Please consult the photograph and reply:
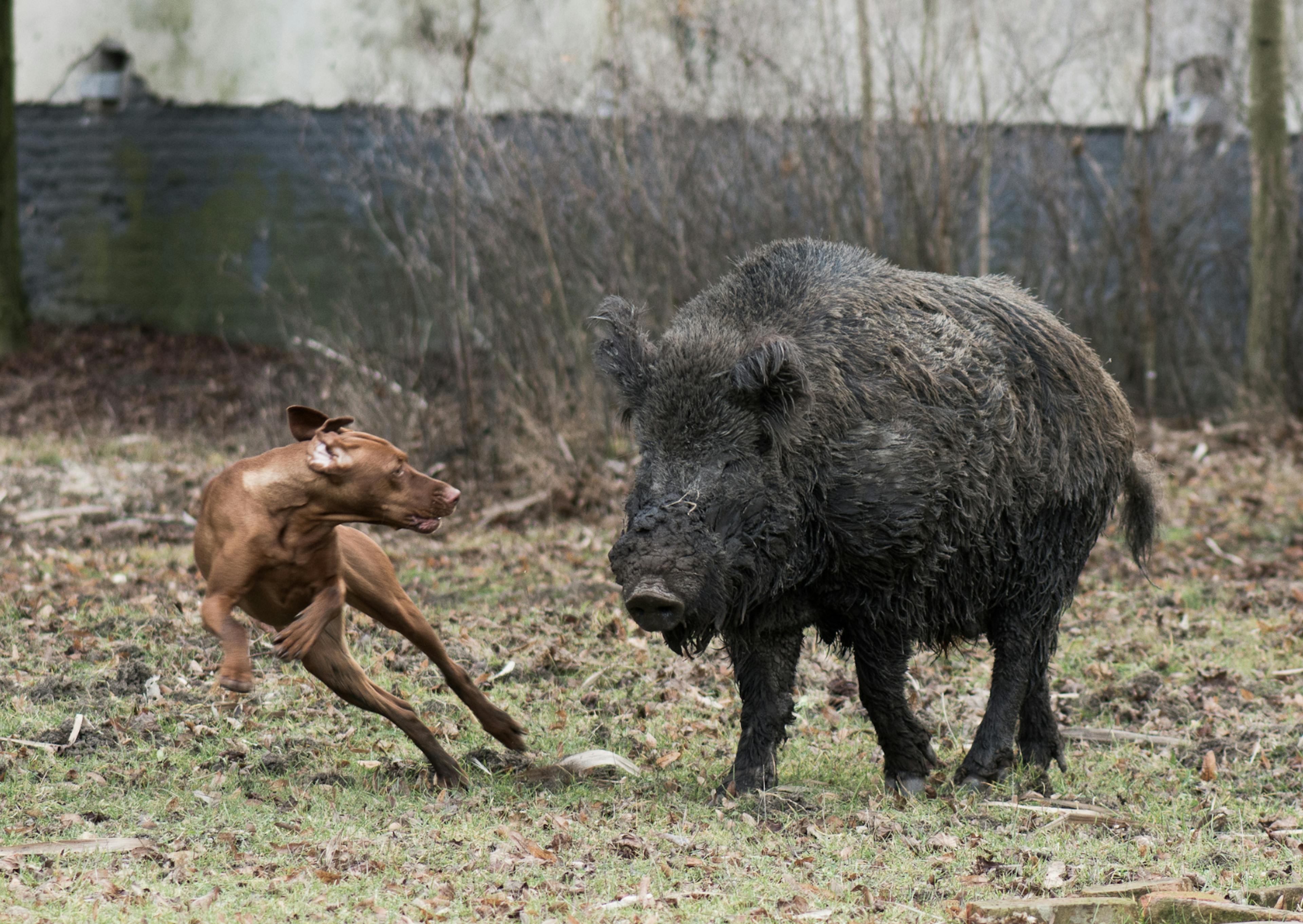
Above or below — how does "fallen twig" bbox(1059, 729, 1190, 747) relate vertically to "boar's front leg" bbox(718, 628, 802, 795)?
below

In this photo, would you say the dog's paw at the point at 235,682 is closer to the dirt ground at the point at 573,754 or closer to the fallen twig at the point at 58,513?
the dirt ground at the point at 573,754

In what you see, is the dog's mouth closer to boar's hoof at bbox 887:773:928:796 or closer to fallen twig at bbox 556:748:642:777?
fallen twig at bbox 556:748:642:777

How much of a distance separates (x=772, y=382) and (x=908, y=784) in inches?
70.3

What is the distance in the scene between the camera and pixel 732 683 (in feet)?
24.6

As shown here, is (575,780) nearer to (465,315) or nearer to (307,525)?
(307,525)

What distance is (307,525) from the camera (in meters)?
5.28

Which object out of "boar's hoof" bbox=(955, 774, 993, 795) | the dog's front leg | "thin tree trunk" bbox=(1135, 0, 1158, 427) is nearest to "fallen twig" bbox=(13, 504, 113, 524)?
the dog's front leg

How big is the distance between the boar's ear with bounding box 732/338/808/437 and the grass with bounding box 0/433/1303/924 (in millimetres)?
1483

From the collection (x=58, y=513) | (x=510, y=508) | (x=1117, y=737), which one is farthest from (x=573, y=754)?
(x=58, y=513)

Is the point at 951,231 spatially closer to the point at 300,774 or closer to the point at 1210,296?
the point at 1210,296

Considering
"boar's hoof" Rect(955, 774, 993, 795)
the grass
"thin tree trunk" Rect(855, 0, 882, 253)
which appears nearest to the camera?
the grass

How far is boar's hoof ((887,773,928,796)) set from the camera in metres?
5.71

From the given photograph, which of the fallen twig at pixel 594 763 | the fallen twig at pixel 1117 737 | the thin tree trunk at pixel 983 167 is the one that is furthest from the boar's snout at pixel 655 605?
the thin tree trunk at pixel 983 167

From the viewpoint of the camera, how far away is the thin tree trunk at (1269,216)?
1448 cm
